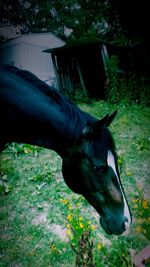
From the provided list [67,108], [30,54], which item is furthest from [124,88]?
[67,108]

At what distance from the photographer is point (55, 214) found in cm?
358

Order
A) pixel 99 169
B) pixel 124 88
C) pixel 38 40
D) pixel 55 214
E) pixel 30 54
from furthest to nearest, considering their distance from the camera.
Result: pixel 38 40, pixel 30 54, pixel 124 88, pixel 55 214, pixel 99 169

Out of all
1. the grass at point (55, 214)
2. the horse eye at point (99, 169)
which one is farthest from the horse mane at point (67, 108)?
the grass at point (55, 214)

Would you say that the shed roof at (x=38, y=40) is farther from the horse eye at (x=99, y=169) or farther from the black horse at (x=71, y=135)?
the horse eye at (x=99, y=169)

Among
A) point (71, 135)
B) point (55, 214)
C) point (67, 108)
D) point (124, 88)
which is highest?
point (67, 108)

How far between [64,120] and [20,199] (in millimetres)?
2576

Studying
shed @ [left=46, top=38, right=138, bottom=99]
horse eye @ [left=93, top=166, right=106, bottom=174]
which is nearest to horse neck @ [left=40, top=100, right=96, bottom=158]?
horse eye @ [left=93, top=166, right=106, bottom=174]

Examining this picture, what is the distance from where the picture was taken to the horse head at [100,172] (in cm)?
177

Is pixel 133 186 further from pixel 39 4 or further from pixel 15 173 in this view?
pixel 39 4

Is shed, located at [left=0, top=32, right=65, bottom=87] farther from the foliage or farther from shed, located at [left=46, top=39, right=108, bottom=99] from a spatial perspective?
the foliage

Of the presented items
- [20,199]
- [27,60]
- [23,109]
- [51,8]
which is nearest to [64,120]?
[23,109]

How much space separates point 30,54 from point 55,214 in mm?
13428

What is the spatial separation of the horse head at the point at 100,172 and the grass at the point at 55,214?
301 millimetres

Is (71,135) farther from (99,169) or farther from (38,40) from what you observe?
(38,40)
